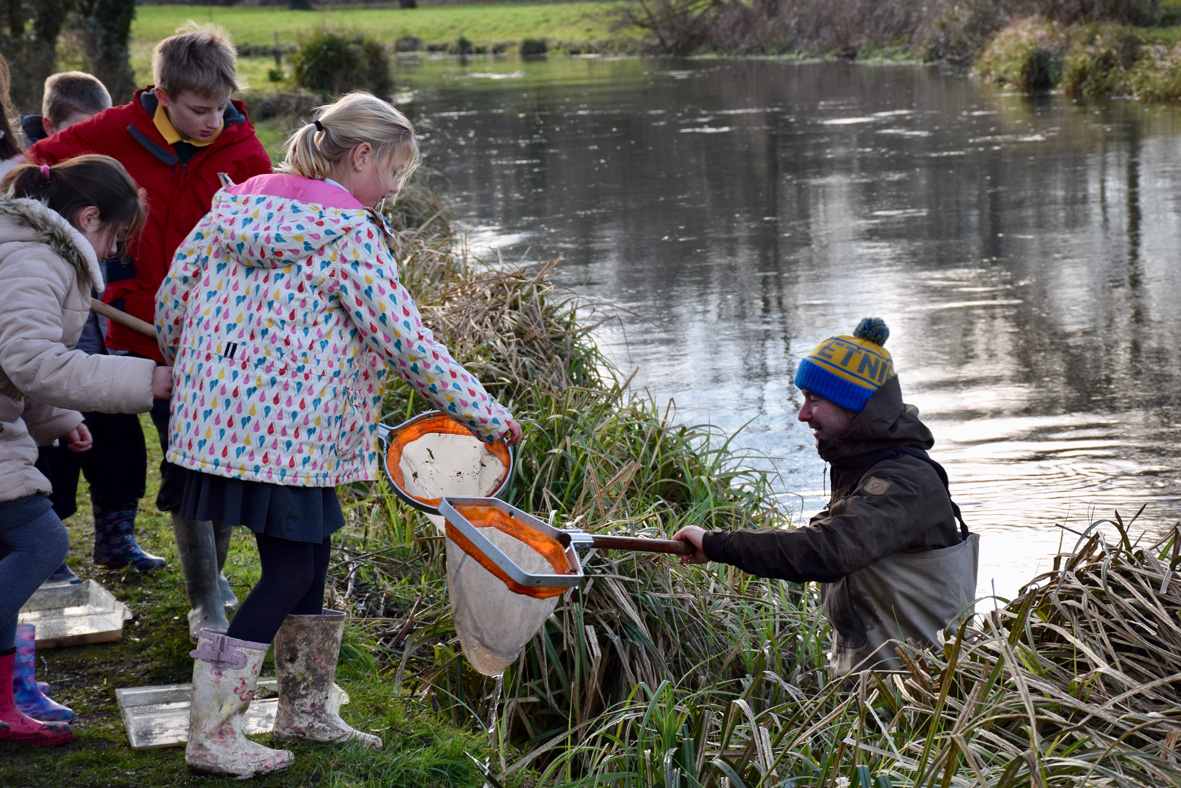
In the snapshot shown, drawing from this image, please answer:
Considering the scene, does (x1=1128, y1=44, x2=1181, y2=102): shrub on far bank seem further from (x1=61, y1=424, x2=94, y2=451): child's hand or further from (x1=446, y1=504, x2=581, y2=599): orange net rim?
(x1=61, y1=424, x2=94, y2=451): child's hand

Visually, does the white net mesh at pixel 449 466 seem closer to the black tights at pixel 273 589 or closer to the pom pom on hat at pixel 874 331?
the black tights at pixel 273 589

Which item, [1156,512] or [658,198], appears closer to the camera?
[1156,512]

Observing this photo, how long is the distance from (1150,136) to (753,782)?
1662 centimetres

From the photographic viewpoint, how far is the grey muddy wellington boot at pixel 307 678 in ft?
9.95

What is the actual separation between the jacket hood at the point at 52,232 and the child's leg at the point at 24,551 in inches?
23.4

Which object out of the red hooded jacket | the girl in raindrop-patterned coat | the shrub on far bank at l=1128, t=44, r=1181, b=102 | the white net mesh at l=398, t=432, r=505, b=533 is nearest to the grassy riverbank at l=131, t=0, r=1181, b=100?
the shrub on far bank at l=1128, t=44, r=1181, b=102

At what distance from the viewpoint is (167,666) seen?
11.9 feet

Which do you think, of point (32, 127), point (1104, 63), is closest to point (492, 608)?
point (32, 127)

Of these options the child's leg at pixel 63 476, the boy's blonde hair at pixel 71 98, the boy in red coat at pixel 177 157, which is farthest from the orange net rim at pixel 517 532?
the boy's blonde hair at pixel 71 98

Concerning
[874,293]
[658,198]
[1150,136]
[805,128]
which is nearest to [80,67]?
[658,198]

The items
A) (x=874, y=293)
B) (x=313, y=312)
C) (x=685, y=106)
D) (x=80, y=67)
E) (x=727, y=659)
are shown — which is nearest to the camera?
(x=313, y=312)

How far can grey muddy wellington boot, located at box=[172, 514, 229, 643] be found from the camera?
3607 mm

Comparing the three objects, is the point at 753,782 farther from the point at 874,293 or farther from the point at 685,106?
the point at 685,106

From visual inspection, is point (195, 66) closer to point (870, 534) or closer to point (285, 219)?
point (285, 219)
